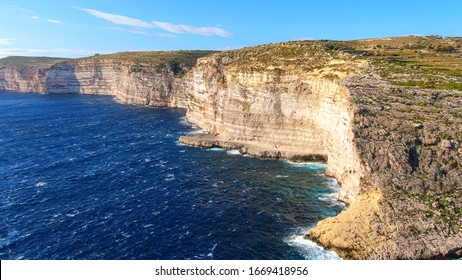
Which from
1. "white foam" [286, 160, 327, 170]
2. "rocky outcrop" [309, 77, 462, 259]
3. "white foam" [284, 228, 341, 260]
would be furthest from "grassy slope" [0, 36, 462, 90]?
"white foam" [284, 228, 341, 260]

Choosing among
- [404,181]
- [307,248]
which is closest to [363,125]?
[404,181]

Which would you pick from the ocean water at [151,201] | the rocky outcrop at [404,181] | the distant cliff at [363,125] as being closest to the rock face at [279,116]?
the distant cliff at [363,125]

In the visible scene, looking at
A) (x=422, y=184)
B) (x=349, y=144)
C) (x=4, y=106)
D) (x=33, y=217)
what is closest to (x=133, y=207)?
(x=33, y=217)

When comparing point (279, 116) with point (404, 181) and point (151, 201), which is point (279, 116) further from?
point (404, 181)

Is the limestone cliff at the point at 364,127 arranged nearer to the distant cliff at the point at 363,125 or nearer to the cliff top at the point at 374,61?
the distant cliff at the point at 363,125

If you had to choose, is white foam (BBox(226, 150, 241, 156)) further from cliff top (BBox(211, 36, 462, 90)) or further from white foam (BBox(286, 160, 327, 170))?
cliff top (BBox(211, 36, 462, 90))

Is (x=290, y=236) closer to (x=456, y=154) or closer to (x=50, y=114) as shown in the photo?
(x=456, y=154)
